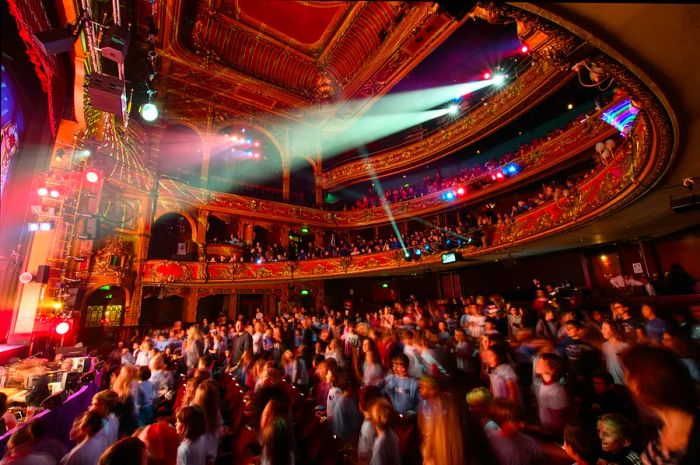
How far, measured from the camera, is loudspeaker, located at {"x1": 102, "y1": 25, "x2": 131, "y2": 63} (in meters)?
4.99

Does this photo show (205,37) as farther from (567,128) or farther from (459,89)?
(567,128)

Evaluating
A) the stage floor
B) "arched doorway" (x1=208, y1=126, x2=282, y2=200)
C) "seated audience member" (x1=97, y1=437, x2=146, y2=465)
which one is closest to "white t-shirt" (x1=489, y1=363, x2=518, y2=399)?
"seated audience member" (x1=97, y1=437, x2=146, y2=465)

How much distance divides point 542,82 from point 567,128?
1.83 m

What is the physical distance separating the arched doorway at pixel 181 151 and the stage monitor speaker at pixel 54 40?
527 inches

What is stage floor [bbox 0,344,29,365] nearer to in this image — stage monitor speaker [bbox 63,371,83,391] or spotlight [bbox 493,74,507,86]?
stage monitor speaker [bbox 63,371,83,391]

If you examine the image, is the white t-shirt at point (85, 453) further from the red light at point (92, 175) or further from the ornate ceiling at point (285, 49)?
the ornate ceiling at point (285, 49)

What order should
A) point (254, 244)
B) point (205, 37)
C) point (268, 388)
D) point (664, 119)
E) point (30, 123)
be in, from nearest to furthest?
point (268, 388), point (664, 119), point (30, 123), point (205, 37), point (254, 244)

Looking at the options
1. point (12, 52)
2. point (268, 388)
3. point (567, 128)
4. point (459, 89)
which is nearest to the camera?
point (268, 388)

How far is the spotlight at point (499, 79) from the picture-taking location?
43.4 feet

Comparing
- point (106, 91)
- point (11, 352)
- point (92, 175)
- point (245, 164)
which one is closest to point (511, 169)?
point (106, 91)

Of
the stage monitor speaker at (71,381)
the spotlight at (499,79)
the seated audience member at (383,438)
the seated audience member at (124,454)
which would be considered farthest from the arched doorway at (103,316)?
the spotlight at (499,79)

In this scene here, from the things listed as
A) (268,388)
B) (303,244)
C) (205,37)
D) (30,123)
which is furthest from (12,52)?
(303,244)

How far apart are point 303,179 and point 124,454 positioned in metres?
19.3

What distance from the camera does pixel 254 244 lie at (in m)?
17.4
